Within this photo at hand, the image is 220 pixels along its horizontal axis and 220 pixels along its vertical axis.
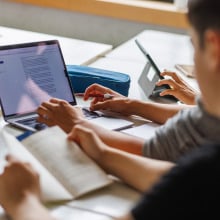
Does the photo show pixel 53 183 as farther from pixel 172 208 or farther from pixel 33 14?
pixel 33 14

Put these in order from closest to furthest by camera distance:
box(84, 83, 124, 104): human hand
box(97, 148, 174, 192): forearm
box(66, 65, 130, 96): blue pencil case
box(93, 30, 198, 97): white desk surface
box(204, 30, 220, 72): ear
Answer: box(204, 30, 220, 72): ear → box(97, 148, 174, 192): forearm → box(84, 83, 124, 104): human hand → box(66, 65, 130, 96): blue pencil case → box(93, 30, 198, 97): white desk surface

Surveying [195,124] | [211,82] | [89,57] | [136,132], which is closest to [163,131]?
[195,124]

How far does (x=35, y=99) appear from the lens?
58.4 inches

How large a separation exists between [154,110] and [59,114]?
272 mm

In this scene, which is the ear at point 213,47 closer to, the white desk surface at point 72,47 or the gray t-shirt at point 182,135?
the gray t-shirt at point 182,135

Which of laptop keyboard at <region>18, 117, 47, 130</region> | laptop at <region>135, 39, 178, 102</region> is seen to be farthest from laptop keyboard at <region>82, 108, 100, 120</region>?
laptop at <region>135, 39, 178, 102</region>

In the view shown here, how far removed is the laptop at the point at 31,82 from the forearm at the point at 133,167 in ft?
0.86

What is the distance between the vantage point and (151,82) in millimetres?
1759

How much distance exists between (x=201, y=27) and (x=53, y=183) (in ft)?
1.43

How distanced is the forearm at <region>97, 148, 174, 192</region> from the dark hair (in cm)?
30

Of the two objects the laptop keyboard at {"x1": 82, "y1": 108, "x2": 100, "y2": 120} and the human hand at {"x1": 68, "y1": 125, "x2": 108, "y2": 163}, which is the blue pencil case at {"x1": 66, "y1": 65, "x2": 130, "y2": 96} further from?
the human hand at {"x1": 68, "y1": 125, "x2": 108, "y2": 163}

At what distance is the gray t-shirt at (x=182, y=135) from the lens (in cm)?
110

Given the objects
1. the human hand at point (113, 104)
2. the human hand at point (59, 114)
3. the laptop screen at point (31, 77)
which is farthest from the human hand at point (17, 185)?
the human hand at point (113, 104)

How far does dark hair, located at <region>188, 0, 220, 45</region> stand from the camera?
91 centimetres
